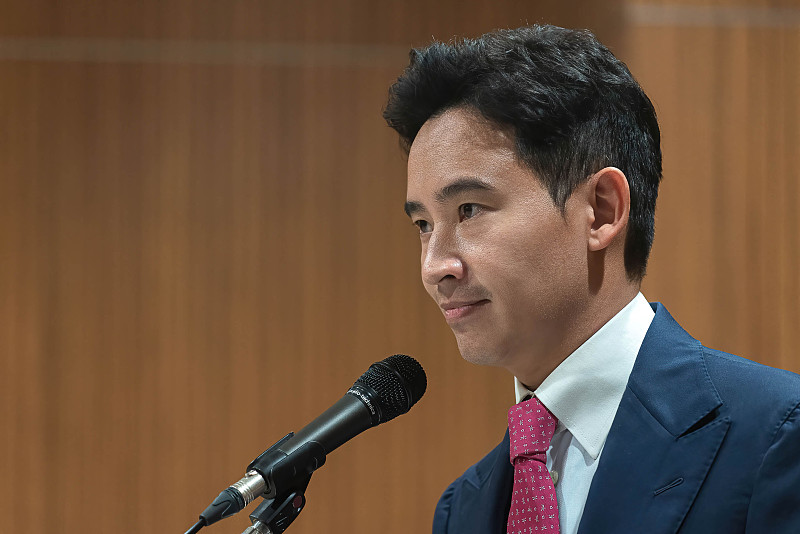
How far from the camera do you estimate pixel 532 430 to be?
3.16 ft

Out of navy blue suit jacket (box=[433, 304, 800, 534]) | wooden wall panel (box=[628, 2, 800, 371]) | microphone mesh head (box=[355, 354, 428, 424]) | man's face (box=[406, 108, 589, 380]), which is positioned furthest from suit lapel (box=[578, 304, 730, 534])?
wooden wall panel (box=[628, 2, 800, 371])

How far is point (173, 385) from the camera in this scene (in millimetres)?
1997

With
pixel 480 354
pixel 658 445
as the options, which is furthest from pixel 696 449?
pixel 480 354

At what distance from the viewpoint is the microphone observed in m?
0.76

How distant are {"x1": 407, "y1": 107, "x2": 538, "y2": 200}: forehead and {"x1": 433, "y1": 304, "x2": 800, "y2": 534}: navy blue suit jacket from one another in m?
0.27

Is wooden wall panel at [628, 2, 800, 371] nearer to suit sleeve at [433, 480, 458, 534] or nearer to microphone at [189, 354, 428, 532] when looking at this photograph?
suit sleeve at [433, 480, 458, 534]

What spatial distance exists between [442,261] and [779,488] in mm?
433

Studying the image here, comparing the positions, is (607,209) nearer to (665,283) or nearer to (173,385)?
(665,283)

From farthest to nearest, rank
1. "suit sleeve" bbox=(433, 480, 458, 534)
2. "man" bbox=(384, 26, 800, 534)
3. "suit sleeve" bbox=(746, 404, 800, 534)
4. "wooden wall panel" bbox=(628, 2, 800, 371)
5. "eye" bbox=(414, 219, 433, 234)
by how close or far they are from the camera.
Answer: "wooden wall panel" bbox=(628, 2, 800, 371)
"suit sleeve" bbox=(433, 480, 458, 534)
"eye" bbox=(414, 219, 433, 234)
"man" bbox=(384, 26, 800, 534)
"suit sleeve" bbox=(746, 404, 800, 534)

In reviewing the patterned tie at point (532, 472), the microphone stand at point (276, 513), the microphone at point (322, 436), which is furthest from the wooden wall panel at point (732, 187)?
the microphone stand at point (276, 513)

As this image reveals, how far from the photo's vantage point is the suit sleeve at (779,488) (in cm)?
74

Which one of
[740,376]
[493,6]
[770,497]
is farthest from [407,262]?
Result: [770,497]

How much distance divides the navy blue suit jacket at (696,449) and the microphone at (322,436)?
0.25 metres

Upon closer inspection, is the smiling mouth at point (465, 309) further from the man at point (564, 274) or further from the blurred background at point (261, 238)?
the blurred background at point (261, 238)
